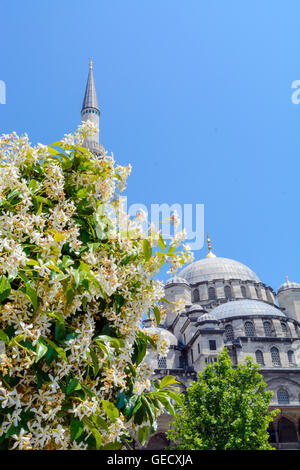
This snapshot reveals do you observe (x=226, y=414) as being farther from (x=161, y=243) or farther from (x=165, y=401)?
(x=161, y=243)

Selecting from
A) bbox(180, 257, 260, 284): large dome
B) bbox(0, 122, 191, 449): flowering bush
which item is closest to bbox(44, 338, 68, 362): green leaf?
bbox(0, 122, 191, 449): flowering bush

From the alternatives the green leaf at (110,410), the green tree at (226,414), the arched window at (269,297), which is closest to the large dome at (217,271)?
the arched window at (269,297)

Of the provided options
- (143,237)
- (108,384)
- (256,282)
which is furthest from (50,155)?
(256,282)

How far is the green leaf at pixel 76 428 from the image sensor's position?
3126 mm

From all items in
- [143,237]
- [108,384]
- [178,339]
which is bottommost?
[108,384]

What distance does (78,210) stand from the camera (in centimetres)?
438

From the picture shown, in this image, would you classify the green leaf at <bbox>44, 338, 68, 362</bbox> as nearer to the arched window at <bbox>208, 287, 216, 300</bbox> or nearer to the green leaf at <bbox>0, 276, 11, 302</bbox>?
the green leaf at <bbox>0, 276, 11, 302</bbox>

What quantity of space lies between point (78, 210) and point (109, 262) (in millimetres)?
932

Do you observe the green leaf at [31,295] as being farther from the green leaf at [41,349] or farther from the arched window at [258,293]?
Result: the arched window at [258,293]

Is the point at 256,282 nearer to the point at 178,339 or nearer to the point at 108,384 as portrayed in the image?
the point at 178,339

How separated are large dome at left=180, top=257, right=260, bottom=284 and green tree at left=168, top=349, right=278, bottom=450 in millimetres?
30025

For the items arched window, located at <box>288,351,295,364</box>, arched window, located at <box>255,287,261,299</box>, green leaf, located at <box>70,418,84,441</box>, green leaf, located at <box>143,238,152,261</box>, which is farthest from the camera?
arched window, located at <box>255,287,261,299</box>

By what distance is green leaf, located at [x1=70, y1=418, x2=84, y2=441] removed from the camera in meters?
3.13

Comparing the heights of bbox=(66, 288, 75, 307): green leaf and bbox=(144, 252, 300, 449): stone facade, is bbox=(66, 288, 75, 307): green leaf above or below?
below
